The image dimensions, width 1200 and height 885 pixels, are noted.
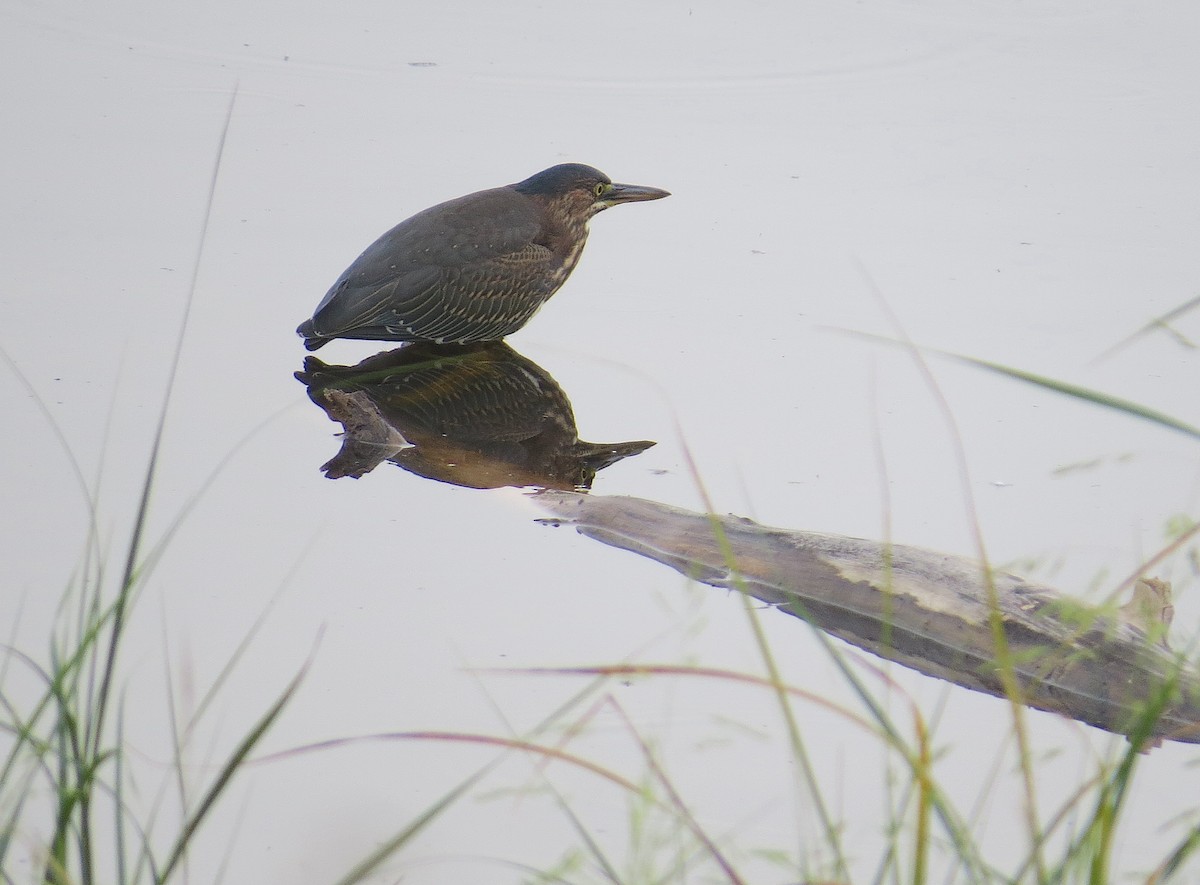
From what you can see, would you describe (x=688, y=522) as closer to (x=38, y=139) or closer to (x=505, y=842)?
(x=505, y=842)

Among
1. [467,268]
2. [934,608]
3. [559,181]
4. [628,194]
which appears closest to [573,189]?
[559,181]

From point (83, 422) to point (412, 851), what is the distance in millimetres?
1932

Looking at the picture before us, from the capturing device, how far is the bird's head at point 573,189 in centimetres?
531

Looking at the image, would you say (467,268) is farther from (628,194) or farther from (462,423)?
(628,194)

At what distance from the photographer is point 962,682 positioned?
337cm

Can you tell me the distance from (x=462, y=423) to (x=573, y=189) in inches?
46.0

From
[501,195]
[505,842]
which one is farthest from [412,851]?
[501,195]

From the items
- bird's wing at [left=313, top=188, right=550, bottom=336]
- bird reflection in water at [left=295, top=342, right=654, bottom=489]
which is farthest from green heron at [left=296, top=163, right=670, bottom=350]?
bird reflection in water at [left=295, top=342, right=654, bottom=489]

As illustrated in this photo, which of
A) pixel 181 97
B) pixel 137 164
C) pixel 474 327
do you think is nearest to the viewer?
pixel 474 327

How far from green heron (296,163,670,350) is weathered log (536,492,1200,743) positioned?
4.42 ft

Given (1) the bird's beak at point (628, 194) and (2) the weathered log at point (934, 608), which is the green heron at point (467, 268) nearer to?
(1) the bird's beak at point (628, 194)

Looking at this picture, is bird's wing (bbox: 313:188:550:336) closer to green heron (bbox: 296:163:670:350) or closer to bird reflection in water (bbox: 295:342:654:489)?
green heron (bbox: 296:163:670:350)

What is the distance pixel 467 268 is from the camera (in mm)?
5008

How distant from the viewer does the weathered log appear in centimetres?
309
